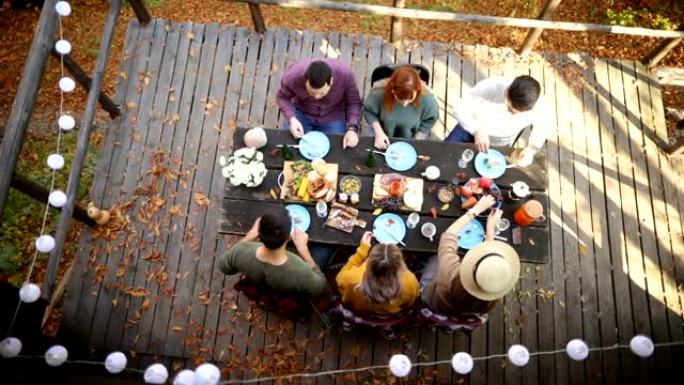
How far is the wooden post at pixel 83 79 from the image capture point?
15.7 ft

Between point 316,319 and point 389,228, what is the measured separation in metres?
1.45

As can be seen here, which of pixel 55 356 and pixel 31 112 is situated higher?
pixel 31 112

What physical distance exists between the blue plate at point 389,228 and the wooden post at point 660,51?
4.01 meters

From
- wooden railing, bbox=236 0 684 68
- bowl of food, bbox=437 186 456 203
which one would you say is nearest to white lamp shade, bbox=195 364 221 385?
bowl of food, bbox=437 186 456 203

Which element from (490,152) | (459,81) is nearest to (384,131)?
(490,152)

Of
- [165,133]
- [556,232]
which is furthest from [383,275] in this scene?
[165,133]

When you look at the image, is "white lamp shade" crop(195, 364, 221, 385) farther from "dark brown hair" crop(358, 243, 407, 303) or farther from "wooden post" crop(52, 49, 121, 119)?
Answer: "wooden post" crop(52, 49, 121, 119)

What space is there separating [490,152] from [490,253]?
4.27 feet

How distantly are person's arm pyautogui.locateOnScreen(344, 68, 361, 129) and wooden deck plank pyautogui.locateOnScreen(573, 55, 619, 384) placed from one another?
2.75 m

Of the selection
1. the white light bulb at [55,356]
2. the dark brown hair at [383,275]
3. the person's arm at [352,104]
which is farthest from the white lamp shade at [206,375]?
the person's arm at [352,104]

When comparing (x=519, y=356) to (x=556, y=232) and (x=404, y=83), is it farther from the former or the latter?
(x=404, y=83)

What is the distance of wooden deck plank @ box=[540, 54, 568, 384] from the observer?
187 inches

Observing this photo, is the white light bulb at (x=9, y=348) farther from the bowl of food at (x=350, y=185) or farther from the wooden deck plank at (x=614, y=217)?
the wooden deck plank at (x=614, y=217)

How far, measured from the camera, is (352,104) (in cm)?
469
